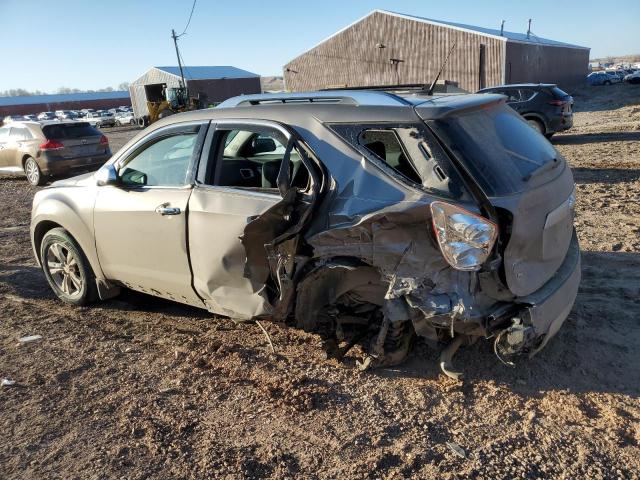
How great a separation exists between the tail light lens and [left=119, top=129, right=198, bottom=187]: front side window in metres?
2.02

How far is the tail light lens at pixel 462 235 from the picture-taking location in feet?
9.09

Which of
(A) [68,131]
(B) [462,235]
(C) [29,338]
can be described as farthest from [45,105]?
(B) [462,235]

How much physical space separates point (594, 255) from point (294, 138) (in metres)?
3.63

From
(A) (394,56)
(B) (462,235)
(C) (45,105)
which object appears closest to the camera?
(B) (462,235)

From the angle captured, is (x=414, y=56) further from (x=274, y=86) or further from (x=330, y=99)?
(x=274, y=86)

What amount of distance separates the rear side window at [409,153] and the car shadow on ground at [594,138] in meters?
13.8

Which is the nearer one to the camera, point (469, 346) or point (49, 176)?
point (469, 346)

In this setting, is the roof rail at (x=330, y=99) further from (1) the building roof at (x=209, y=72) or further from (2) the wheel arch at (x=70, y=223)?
(1) the building roof at (x=209, y=72)

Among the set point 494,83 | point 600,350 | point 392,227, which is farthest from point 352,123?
point 494,83

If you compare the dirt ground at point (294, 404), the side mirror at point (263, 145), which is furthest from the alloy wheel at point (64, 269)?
the side mirror at point (263, 145)

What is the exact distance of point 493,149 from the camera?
3131mm

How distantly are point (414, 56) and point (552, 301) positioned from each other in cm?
3570

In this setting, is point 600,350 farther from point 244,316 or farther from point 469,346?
point 244,316

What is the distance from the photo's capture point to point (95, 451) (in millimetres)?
2879
